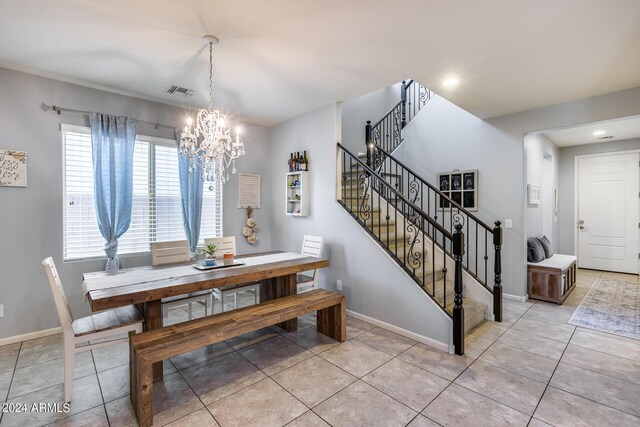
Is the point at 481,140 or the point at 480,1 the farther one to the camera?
the point at 481,140

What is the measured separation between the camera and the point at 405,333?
3.24 meters

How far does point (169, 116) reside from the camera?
4.14m

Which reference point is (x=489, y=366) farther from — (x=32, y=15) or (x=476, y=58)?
(x=32, y=15)

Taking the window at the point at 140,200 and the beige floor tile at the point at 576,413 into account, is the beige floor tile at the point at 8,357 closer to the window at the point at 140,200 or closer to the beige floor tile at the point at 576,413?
the window at the point at 140,200

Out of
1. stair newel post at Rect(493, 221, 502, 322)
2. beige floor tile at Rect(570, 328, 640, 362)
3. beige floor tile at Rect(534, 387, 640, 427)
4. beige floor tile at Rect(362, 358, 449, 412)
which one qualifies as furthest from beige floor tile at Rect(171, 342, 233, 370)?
beige floor tile at Rect(570, 328, 640, 362)

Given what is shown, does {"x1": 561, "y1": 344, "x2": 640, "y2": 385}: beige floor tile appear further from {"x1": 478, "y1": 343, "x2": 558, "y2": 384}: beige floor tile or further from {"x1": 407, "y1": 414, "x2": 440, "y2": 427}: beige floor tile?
{"x1": 407, "y1": 414, "x2": 440, "y2": 427}: beige floor tile

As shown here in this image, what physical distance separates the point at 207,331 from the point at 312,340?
1243mm

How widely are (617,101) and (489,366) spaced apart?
3.44 metres

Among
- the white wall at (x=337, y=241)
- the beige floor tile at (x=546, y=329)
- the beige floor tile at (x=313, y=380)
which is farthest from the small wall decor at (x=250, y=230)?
the beige floor tile at (x=546, y=329)

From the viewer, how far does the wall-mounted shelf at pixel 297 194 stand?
4473mm

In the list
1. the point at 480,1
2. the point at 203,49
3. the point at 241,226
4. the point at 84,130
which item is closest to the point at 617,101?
the point at 480,1

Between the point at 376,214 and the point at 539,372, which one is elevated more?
the point at 376,214

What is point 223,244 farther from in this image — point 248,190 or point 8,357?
point 8,357

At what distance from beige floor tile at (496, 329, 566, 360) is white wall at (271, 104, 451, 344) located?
78cm
